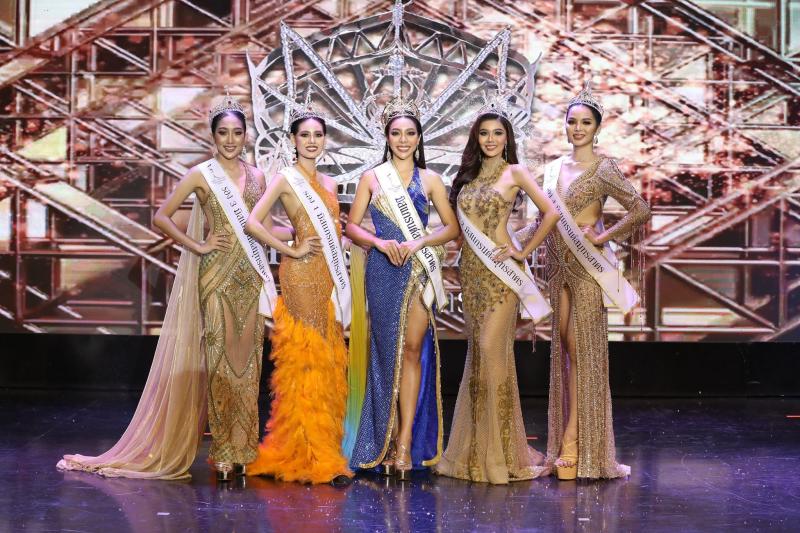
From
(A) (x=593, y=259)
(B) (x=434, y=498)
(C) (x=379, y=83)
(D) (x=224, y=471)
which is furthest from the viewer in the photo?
(C) (x=379, y=83)

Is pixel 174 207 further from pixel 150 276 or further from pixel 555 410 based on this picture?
pixel 150 276

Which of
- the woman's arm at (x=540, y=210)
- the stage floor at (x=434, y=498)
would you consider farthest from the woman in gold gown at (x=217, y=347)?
the woman's arm at (x=540, y=210)

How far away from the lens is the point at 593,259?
4.27 meters

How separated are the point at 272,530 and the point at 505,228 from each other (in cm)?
152

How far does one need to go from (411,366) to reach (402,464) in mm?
386

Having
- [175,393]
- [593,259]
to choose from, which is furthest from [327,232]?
[593,259]

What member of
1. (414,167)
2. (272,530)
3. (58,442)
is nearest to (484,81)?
(414,167)

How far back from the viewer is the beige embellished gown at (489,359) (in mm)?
4195

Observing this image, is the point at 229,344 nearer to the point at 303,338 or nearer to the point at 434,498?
the point at 303,338

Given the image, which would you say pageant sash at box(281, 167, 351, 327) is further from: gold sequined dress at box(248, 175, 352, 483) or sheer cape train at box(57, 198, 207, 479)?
sheer cape train at box(57, 198, 207, 479)

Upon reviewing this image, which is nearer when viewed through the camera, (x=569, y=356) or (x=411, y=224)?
(x=411, y=224)

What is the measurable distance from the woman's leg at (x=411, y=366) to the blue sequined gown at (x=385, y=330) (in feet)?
0.09

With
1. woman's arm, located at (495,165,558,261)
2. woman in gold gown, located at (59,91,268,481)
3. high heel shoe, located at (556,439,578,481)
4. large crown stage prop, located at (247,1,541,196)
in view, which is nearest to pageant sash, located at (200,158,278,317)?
woman in gold gown, located at (59,91,268,481)

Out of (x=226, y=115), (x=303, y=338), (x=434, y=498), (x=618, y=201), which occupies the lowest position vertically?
(x=434, y=498)
